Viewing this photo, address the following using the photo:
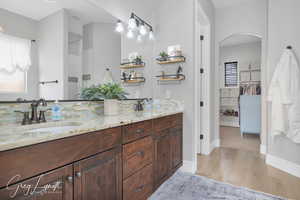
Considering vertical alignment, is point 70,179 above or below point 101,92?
below

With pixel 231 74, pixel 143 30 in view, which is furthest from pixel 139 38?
pixel 231 74

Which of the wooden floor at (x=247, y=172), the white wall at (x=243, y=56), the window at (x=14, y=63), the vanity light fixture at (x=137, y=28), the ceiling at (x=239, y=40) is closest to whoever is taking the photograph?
the window at (x=14, y=63)

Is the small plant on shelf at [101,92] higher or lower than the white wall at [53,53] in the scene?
lower

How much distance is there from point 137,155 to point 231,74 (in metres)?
5.69

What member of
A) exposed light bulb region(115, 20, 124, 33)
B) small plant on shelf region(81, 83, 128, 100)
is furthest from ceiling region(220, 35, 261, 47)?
small plant on shelf region(81, 83, 128, 100)

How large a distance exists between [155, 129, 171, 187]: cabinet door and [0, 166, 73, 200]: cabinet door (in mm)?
1023

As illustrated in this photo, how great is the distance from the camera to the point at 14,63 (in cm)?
117

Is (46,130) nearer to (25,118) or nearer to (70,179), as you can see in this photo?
(25,118)

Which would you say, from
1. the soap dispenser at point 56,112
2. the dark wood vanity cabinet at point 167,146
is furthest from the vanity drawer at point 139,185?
the soap dispenser at point 56,112

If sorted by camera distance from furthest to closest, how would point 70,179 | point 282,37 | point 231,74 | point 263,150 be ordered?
point 231,74 → point 263,150 → point 282,37 → point 70,179

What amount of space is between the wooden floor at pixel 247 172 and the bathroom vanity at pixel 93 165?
1.01m

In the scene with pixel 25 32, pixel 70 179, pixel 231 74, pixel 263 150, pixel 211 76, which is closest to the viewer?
pixel 70 179

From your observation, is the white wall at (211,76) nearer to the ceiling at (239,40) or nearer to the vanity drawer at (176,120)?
the vanity drawer at (176,120)

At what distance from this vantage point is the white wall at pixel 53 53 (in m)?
1.32
